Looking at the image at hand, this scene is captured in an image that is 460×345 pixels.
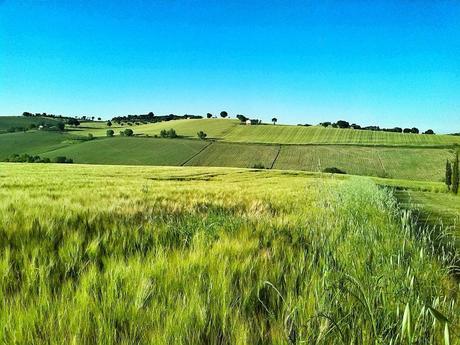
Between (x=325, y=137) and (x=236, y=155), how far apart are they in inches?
1314

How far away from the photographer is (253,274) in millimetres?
2371

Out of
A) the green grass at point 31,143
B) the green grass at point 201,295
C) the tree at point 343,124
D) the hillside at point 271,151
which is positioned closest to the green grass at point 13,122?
the green grass at point 31,143

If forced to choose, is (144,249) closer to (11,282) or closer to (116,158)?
(11,282)

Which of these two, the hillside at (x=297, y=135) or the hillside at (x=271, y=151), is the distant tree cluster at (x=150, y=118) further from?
the hillside at (x=271, y=151)

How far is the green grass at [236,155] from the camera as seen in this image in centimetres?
7469

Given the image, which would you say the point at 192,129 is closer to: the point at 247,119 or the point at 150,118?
the point at 247,119

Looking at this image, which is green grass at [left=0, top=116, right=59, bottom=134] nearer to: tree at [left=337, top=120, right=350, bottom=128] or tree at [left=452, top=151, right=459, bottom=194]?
tree at [left=337, top=120, right=350, bottom=128]

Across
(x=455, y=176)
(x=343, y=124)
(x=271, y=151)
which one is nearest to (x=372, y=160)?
(x=271, y=151)

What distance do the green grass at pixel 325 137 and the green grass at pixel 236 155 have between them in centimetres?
1102

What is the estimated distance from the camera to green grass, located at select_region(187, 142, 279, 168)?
74.7 meters

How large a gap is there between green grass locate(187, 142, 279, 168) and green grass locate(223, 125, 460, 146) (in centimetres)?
1102

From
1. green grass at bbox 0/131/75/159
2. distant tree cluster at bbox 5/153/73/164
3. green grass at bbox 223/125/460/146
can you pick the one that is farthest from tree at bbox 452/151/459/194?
green grass at bbox 0/131/75/159

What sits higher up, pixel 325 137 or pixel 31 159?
pixel 325 137

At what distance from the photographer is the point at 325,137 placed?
102m
